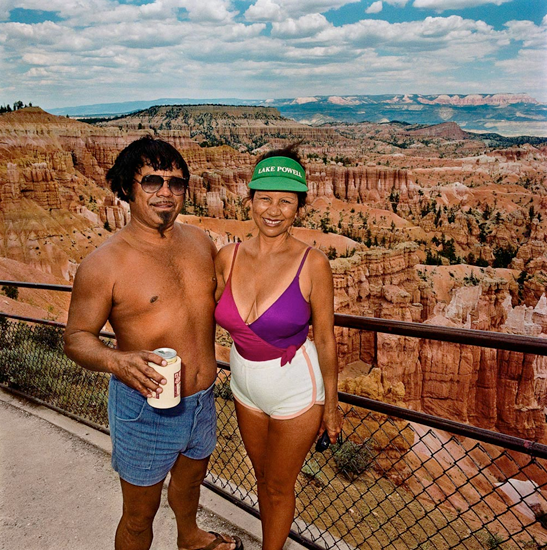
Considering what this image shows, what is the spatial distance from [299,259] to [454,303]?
2114 centimetres

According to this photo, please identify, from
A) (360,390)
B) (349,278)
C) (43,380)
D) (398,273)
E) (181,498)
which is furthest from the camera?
(398,273)

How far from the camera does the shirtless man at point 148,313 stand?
6.47 ft

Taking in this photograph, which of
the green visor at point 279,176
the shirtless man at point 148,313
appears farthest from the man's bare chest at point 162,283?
the green visor at point 279,176

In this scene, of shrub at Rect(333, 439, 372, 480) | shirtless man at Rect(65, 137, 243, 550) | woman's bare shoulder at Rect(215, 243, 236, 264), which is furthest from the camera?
shrub at Rect(333, 439, 372, 480)

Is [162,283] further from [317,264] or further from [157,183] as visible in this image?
[317,264]

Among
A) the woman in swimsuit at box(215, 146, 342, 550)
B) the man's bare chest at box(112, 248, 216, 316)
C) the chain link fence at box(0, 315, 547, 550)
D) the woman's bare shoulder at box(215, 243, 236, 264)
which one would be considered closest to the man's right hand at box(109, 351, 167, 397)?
the man's bare chest at box(112, 248, 216, 316)

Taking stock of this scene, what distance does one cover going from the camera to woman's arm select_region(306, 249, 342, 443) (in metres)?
2.06

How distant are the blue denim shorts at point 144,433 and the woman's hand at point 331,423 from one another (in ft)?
2.18

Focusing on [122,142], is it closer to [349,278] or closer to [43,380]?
[349,278]

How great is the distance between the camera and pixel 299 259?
2.10 metres

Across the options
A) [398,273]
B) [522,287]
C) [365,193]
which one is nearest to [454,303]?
[398,273]

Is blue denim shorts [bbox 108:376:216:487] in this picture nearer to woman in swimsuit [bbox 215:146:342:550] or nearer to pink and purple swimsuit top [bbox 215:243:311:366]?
woman in swimsuit [bbox 215:146:342:550]

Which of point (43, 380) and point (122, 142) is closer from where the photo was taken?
point (43, 380)

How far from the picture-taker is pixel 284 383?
2059 millimetres
